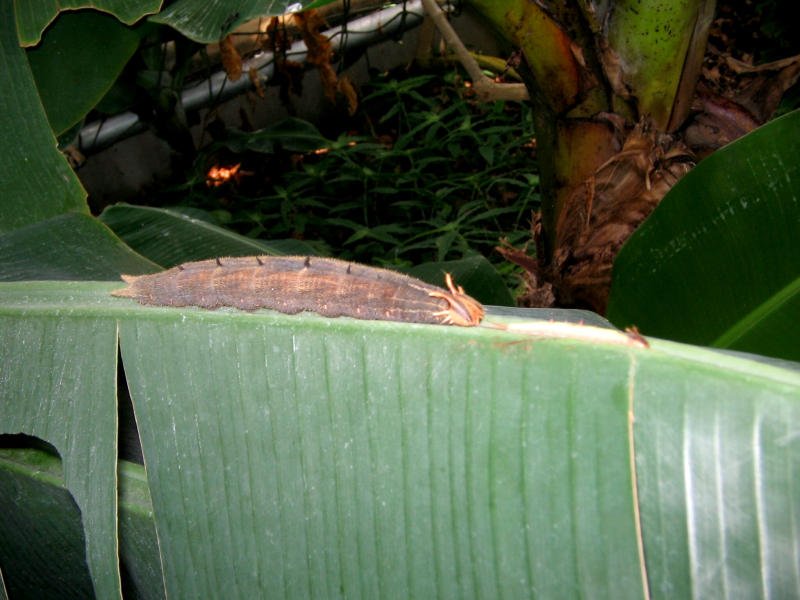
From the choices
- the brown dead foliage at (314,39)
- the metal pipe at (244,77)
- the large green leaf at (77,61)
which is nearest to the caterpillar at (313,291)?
the large green leaf at (77,61)

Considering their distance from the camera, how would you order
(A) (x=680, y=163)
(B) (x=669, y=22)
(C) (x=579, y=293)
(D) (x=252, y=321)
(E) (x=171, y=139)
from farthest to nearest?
(E) (x=171, y=139) < (C) (x=579, y=293) < (A) (x=680, y=163) < (B) (x=669, y=22) < (D) (x=252, y=321)

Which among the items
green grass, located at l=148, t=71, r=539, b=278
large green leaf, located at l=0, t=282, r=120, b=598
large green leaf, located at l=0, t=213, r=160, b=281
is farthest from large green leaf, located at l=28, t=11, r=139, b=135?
green grass, located at l=148, t=71, r=539, b=278

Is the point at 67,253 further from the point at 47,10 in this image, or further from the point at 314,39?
the point at 314,39

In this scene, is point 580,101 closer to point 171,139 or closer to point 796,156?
point 796,156

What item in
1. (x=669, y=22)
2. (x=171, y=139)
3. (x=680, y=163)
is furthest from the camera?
(x=171, y=139)

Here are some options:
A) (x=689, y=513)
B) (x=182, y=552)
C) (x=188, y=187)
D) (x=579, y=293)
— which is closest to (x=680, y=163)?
(x=579, y=293)

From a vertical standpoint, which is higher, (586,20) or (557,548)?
(586,20)

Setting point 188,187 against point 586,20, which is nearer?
point 586,20

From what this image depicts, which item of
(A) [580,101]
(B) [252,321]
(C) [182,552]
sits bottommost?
(C) [182,552]
